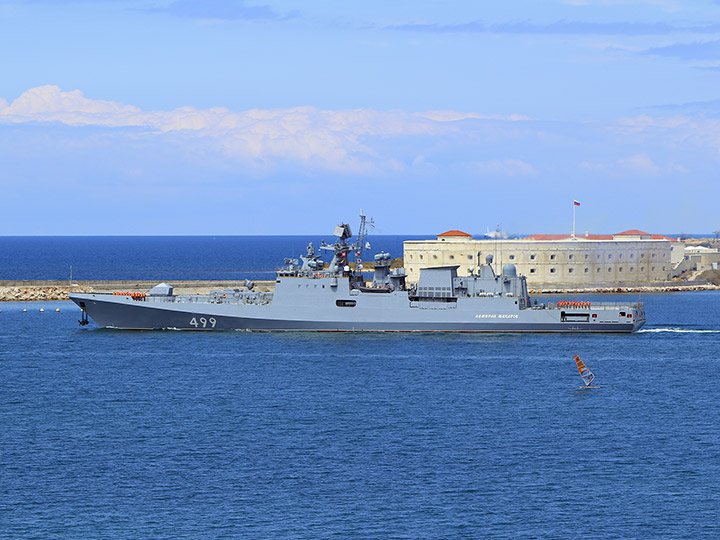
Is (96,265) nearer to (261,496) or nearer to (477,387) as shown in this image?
(477,387)

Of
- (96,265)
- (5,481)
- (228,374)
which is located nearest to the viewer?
(5,481)

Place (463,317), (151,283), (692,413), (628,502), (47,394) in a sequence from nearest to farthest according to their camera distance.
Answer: (628,502) < (692,413) < (47,394) < (463,317) < (151,283)

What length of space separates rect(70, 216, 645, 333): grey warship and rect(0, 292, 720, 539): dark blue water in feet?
16.8

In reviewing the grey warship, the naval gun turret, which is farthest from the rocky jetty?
the naval gun turret

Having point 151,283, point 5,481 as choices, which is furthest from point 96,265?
point 5,481

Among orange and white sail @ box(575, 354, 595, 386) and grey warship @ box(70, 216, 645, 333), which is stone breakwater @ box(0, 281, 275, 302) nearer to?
grey warship @ box(70, 216, 645, 333)

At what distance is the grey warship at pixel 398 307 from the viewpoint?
195 feet

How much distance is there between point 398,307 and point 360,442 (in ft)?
90.0

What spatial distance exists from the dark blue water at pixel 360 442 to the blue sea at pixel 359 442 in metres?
0.09

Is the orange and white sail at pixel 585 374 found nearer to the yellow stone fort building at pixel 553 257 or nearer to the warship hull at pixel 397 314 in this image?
the warship hull at pixel 397 314

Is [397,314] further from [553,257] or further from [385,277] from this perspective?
[553,257]

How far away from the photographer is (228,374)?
45.7m

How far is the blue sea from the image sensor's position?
25.3 m

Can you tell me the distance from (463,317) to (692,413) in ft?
77.3
